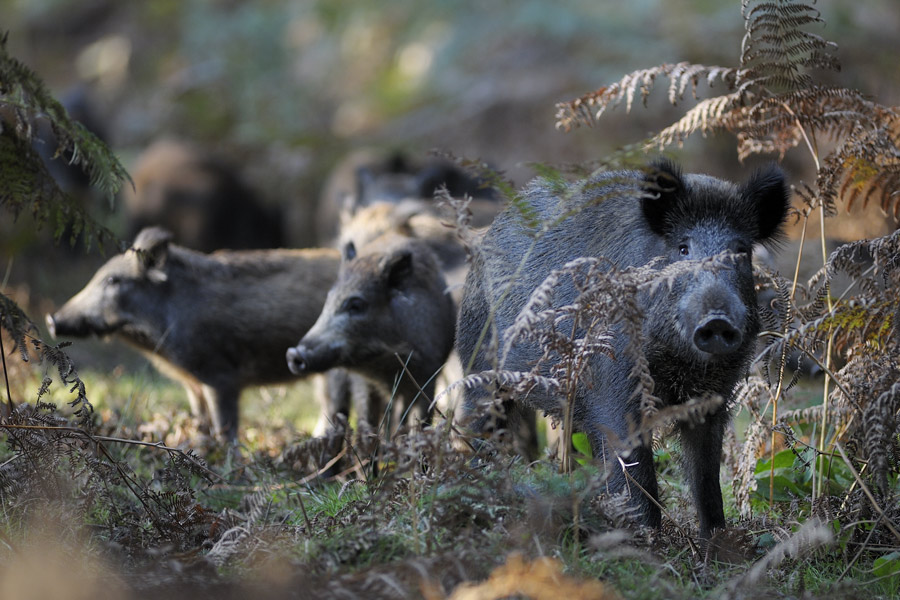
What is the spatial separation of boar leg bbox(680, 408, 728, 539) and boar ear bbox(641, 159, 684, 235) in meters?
0.88

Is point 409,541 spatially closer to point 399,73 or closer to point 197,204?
point 197,204

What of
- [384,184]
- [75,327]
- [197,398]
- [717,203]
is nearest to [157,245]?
[75,327]

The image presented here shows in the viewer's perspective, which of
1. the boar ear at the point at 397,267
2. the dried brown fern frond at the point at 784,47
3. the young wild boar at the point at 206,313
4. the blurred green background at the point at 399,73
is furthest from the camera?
the blurred green background at the point at 399,73

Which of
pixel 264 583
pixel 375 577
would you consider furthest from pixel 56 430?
pixel 375 577

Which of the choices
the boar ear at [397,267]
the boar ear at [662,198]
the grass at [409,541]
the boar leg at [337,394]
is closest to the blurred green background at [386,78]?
the boar leg at [337,394]

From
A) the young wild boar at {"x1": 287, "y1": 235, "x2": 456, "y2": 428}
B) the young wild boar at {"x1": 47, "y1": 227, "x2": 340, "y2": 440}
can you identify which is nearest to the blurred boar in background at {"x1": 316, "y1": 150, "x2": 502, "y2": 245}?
the young wild boar at {"x1": 47, "y1": 227, "x2": 340, "y2": 440}

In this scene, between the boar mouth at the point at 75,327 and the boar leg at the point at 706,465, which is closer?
the boar leg at the point at 706,465

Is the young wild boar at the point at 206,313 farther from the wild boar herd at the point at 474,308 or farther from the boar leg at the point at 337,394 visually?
the boar leg at the point at 337,394

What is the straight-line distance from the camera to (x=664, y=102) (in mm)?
15133

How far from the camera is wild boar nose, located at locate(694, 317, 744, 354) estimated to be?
398 cm

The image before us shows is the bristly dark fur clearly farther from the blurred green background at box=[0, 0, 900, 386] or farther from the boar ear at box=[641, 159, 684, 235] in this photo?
the blurred green background at box=[0, 0, 900, 386]

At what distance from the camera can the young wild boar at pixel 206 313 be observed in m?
7.77

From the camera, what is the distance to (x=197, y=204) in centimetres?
1403

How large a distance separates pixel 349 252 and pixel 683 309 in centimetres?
340
